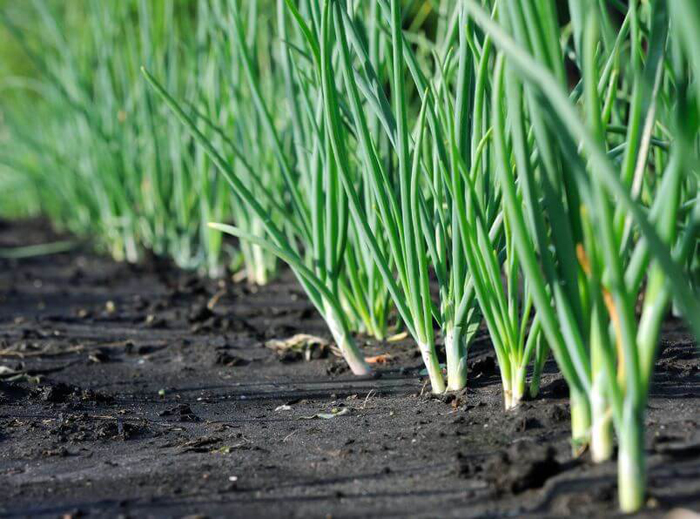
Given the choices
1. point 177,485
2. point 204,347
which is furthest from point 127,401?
point 177,485

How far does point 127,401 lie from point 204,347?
37cm

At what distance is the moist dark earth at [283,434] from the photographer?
85cm

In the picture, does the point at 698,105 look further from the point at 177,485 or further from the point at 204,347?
the point at 204,347

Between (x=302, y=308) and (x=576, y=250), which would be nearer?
(x=576, y=250)

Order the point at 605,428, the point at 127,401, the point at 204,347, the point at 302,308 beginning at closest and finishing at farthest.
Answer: the point at 605,428 → the point at 127,401 → the point at 204,347 → the point at 302,308

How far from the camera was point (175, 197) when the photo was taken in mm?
2732

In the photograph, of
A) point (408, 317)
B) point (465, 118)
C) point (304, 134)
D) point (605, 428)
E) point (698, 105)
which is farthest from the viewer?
point (304, 134)

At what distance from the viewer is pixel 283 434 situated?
1153mm

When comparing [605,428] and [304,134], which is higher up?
[304,134]

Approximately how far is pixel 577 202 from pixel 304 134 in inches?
34.1

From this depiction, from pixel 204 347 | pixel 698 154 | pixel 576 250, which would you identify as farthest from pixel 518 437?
pixel 204 347

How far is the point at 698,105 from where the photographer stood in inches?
29.2

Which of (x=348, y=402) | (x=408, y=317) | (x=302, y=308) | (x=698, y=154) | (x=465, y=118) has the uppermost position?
(x=465, y=118)

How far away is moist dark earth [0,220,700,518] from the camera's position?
0.85 metres
